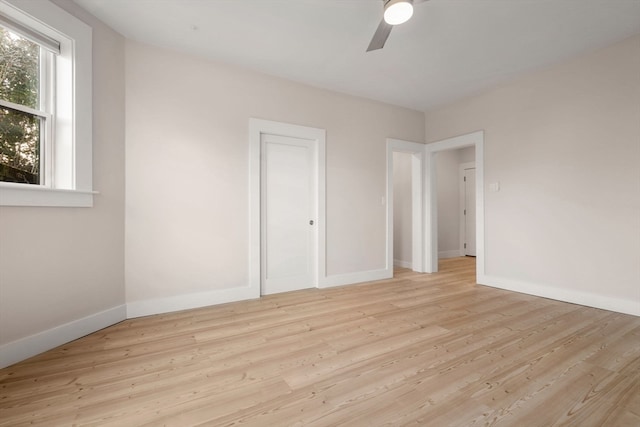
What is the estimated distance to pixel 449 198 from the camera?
647 centimetres

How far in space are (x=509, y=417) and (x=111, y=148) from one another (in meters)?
3.66

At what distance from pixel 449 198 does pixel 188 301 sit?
19.7ft

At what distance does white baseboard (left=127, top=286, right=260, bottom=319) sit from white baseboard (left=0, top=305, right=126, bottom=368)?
125 mm

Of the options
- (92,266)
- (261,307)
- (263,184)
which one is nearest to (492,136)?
(263,184)

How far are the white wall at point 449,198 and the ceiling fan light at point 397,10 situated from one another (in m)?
4.87

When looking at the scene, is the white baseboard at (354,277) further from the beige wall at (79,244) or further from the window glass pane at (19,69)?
the window glass pane at (19,69)

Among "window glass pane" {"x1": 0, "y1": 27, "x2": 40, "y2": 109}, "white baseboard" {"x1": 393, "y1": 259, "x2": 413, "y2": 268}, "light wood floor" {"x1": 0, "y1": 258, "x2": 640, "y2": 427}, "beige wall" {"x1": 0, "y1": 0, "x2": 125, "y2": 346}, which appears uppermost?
"window glass pane" {"x1": 0, "y1": 27, "x2": 40, "y2": 109}

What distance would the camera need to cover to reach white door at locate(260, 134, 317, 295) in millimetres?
3502

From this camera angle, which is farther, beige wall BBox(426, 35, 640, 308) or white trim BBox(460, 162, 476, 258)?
white trim BBox(460, 162, 476, 258)

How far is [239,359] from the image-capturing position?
1939 millimetres

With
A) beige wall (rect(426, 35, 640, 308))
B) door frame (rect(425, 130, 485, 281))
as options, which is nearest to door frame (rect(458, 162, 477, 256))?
door frame (rect(425, 130, 485, 281))

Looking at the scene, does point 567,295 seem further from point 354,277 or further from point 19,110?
point 19,110

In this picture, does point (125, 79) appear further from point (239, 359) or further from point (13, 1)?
point (239, 359)

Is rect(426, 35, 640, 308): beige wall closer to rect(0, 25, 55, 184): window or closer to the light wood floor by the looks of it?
the light wood floor
